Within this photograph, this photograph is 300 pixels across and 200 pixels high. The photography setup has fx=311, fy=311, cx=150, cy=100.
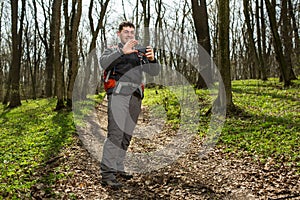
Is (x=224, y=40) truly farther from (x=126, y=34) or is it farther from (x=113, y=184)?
(x=113, y=184)

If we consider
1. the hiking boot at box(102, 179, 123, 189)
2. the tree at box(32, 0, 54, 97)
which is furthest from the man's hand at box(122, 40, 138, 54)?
the tree at box(32, 0, 54, 97)

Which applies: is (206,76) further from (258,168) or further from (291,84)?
(258,168)

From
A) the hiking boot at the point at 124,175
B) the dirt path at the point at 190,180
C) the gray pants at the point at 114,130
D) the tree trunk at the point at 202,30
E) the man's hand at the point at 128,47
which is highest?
the tree trunk at the point at 202,30

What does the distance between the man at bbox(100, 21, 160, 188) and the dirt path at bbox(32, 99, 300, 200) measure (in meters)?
0.42

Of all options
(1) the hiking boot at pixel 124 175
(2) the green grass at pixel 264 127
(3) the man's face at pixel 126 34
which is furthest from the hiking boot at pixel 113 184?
(2) the green grass at pixel 264 127

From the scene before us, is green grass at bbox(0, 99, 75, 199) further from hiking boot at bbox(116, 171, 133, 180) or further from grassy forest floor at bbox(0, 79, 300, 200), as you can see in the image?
hiking boot at bbox(116, 171, 133, 180)

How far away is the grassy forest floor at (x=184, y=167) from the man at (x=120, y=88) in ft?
1.50

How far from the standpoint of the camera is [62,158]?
6.21 m

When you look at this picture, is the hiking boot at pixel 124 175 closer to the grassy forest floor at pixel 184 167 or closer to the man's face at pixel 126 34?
the grassy forest floor at pixel 184 167

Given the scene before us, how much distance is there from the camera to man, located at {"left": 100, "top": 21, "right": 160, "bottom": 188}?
4.79 m

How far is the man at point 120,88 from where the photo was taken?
189 inches

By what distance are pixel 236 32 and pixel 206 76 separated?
2485 cm

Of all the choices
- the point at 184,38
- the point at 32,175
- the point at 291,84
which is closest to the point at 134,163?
the point at 32,175

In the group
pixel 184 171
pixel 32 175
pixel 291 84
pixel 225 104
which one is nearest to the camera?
pixel 32 175
